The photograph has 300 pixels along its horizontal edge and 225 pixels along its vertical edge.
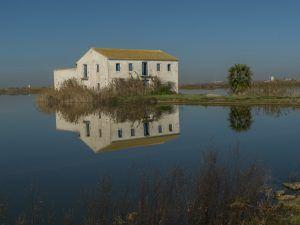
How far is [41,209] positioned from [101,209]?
7.75 feet

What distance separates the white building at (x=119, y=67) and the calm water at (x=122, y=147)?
1903cm

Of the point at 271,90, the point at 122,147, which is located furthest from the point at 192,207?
the point at 271,90

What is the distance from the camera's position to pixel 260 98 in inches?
1538

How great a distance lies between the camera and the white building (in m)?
46.5

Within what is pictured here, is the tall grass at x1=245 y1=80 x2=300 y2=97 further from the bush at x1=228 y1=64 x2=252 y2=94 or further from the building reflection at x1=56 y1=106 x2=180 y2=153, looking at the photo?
the building reflection at x1=56 y1=106 x2=180 y2=153

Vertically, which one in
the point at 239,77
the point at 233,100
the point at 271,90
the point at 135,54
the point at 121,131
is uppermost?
the point at 135,54

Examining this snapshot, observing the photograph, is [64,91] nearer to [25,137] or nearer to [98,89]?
[98,89]

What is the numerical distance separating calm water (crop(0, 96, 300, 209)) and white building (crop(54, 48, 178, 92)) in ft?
62.4

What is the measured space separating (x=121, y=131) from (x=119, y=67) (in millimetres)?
25969

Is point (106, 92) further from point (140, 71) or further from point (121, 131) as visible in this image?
point (121, 131)

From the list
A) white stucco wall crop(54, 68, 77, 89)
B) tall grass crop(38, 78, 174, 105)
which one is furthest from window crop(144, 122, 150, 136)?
white stucco wall crop(54, 68, 77, 89)

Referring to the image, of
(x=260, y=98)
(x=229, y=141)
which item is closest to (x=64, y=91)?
(x=260, y=98)

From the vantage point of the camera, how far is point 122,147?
17.2m

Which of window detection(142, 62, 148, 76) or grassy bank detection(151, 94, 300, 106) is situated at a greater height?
window detection(142, 62, 148, 76)
